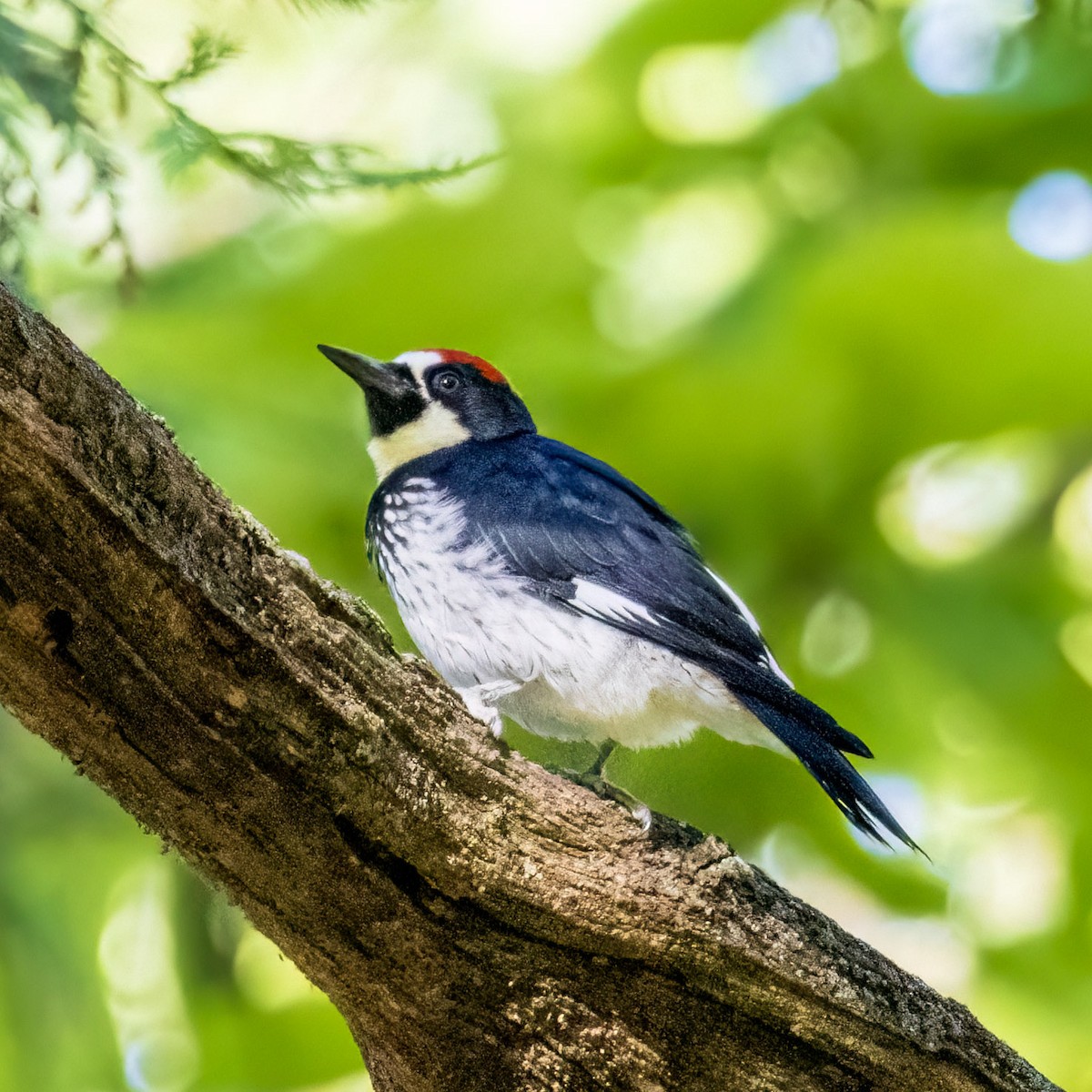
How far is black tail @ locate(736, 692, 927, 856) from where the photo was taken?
7.03 feet

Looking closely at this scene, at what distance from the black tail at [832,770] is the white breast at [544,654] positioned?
175 mm

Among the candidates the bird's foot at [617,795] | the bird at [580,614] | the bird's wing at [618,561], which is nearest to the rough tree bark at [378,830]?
the bird's foot at [617,795]

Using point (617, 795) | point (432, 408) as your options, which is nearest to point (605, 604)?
point (617, 795)

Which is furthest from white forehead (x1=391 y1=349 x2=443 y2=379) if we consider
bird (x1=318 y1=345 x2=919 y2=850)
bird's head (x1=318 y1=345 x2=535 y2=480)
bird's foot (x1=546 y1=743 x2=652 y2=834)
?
bird's foot (x1=546 y1=743 x2=652 y2=834)

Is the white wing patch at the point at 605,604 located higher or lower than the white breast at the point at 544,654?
higher

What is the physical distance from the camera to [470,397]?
3004 millimetres

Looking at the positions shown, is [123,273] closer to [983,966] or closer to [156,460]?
[156,460]

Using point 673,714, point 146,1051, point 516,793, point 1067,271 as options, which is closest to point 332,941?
point 516,793

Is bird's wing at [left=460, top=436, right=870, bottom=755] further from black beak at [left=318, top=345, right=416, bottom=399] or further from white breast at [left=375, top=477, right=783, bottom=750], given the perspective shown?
black beak at [left=318, top=345, right=416, bottom=399]

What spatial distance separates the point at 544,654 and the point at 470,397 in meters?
0.83

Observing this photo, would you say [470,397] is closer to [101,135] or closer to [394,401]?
[394,401]

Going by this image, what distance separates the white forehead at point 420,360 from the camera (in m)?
2.99

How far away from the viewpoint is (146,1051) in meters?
3.39

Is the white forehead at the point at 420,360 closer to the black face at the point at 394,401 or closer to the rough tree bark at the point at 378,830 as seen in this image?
the black face at the point at 394,401
